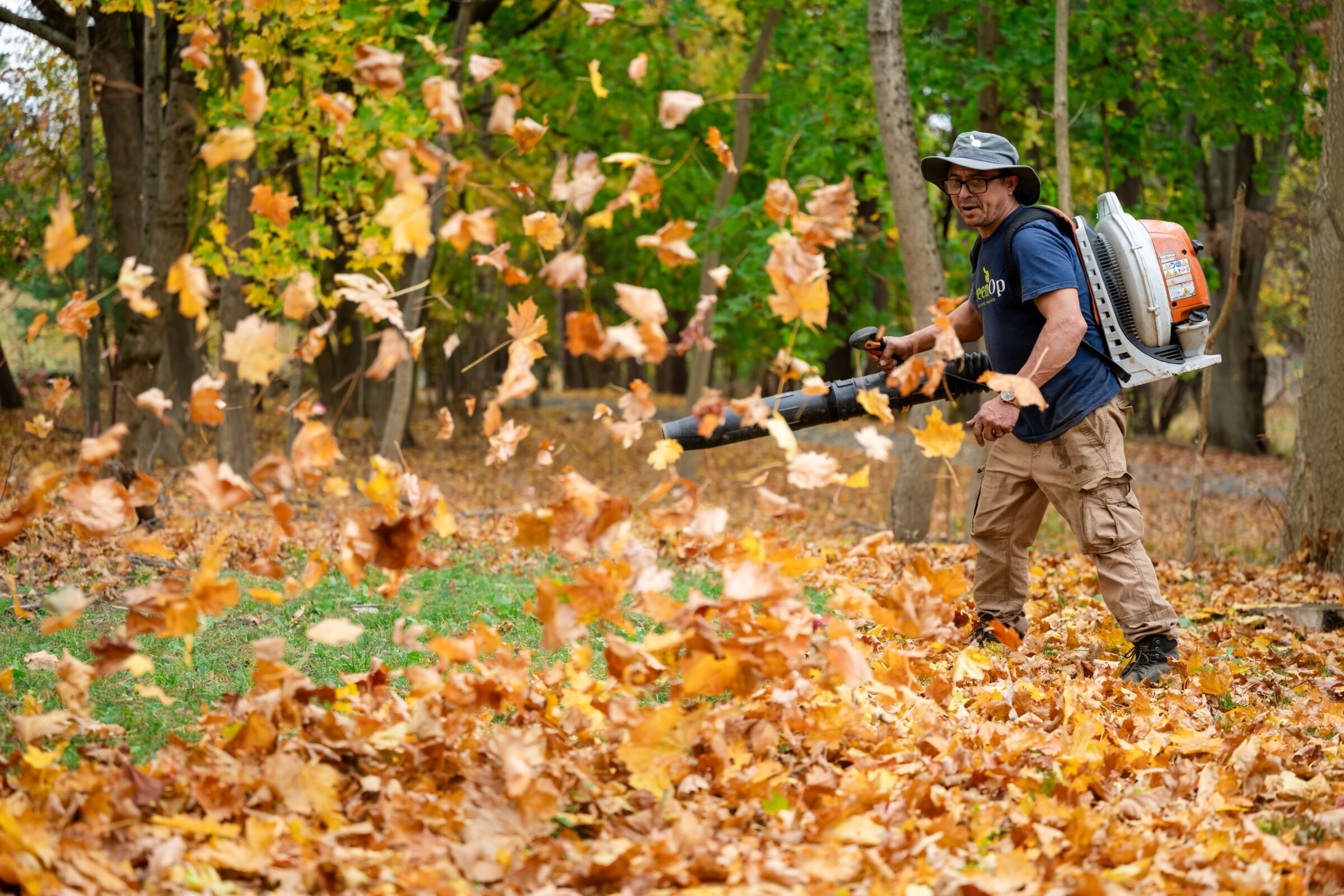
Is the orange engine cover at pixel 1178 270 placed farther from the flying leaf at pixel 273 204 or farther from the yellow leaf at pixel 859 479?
the flying leaf at pixel 273 204

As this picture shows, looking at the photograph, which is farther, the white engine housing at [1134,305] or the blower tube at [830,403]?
the white engine housing at [1134,305]

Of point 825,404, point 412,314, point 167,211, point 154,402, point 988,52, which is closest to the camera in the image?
point 154,402

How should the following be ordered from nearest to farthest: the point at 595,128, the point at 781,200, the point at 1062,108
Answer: the point at 781,200 → the point at 1062,108 → the point at 595,128

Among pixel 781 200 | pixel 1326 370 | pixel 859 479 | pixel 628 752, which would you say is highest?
pixel 781 200

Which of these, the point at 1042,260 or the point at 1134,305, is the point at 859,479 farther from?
the point at 1134,305

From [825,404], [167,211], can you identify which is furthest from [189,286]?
[167,211]

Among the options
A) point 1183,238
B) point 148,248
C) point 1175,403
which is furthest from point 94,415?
point 1175,403

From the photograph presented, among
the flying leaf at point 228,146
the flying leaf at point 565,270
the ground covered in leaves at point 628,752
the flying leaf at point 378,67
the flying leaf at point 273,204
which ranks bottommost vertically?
the ground covered in leaves at point 628,752

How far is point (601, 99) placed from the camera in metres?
14.1

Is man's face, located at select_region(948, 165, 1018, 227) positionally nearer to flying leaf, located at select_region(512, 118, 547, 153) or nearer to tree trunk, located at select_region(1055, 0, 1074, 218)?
flying leaf, located at select_region(512, 118, 547, 153)

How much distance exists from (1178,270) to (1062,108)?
13.8 feet

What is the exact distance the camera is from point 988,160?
13.1ft

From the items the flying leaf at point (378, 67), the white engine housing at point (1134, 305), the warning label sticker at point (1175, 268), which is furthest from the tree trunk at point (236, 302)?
the warning label sticker at point (1175, 268)

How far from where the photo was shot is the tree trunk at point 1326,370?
638 centimetres
